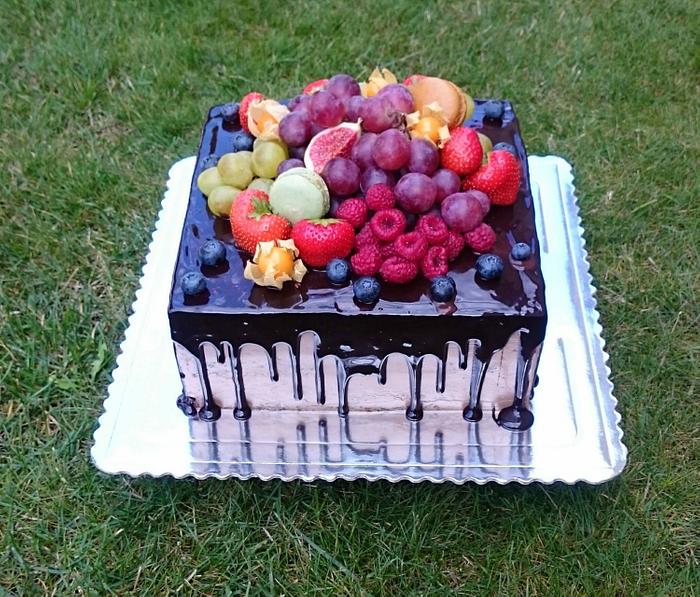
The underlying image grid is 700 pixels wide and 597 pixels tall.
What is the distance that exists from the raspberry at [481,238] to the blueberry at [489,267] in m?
0.07

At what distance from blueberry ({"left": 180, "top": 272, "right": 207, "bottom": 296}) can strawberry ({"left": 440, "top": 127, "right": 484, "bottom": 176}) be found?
91cm

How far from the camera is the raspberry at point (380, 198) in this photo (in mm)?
2588

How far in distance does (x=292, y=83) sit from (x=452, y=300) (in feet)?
9.31

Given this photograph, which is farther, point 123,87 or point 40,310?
point 123,87

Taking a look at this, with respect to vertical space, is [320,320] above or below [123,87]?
above

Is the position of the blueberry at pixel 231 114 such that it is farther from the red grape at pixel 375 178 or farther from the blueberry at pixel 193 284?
the blueberry at pixel 193 284

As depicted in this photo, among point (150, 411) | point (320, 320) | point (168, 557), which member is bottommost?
point (168, 557)

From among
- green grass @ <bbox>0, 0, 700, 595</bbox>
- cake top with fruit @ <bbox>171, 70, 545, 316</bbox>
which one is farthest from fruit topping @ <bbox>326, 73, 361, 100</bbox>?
green grass @ <bbox>0, 0, 700, 595</bbox>

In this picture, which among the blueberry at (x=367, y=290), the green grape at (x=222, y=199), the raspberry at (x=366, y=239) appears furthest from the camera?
the green grape at (x=222, y=199)

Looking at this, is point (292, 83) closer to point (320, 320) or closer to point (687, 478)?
point (320, 320)

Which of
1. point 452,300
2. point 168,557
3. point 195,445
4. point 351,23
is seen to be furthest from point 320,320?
point 351,23

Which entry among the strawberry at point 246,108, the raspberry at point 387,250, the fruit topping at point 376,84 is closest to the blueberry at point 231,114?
the strawberry at point 246,108

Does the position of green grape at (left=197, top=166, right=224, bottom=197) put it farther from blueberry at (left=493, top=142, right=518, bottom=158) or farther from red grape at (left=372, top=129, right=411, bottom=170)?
blueberry at (left=493, top=142, right=518, bottom=158)

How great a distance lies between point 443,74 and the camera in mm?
4992
